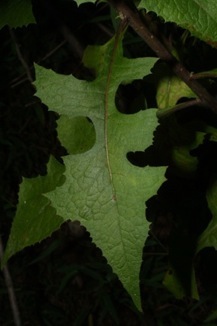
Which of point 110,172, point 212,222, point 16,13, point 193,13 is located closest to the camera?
point 193,13

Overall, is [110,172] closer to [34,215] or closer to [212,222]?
[34,215]

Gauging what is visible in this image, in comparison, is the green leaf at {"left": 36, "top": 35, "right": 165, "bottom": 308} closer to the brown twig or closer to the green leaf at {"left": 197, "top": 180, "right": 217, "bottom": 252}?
the brown twig

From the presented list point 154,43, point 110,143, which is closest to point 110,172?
point 110,143

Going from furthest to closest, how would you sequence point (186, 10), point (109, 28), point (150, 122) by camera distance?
point (109, 28) < point (150, 122) < point (186, 10)

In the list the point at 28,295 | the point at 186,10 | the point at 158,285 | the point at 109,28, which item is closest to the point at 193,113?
the point at 186,10

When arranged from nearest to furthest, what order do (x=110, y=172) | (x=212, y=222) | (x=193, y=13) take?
(x=193, y=13), (x=110, y=172), (x=212, y=222)

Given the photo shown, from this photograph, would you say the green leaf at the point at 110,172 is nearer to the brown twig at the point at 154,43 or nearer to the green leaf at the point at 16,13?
the brown twig at the point at 154,43

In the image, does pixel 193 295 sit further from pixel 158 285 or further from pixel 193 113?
pixel 158 285
